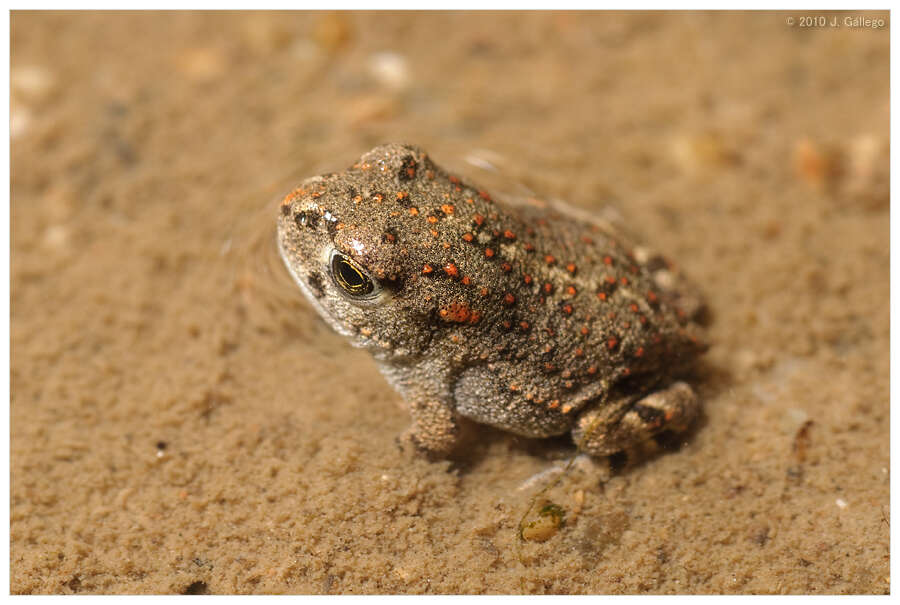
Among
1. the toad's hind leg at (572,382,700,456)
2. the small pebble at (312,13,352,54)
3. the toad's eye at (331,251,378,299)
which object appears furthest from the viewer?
the small pebble at (312,13,352,54)

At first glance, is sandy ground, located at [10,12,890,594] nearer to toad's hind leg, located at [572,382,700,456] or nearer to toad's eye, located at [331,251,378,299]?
toad's hind leg, located at [572,382,700,456]

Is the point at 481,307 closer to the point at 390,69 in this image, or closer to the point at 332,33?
the point at 390,69

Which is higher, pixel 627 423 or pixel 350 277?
pixel 350 277

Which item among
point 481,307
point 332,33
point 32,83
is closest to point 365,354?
point 481,307

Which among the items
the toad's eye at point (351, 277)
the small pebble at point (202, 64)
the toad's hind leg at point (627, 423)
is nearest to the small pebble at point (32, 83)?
the small pebble at point (202, 64)

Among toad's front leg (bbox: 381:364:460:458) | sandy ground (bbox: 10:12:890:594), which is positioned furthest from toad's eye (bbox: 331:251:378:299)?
sandy ground (bbox: 10:12:890:594)

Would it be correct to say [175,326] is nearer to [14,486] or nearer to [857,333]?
[14,486]
